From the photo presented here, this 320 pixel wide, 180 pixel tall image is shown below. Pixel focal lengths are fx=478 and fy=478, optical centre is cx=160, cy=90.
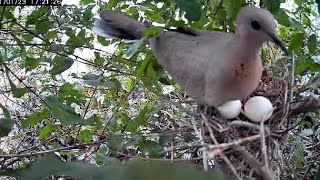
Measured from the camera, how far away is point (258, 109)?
75 centimetres

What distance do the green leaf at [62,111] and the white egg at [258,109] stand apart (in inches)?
A: 11.3

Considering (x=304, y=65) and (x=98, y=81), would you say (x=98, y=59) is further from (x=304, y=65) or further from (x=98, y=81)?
(x=304, y=65)

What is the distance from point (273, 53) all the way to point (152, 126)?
0.99ft

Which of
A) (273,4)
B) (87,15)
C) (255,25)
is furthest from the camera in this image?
(87,15)

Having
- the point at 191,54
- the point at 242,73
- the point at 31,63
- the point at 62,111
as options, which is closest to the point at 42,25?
the point at 31,63

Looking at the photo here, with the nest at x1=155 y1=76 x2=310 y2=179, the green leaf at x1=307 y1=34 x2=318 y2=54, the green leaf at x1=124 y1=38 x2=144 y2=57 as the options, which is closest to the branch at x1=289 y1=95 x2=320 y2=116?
the nest at x1=155 y1=76 x2=310 y2=179

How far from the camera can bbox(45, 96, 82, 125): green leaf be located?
795mm

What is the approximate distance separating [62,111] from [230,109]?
0.28 m

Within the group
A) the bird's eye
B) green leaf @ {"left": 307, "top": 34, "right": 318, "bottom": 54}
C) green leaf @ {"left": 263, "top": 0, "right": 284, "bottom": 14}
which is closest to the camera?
the bird's eye

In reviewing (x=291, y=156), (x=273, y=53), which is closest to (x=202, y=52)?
(x=273, y=53)

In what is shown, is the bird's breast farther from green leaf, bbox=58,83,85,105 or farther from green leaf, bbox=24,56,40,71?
green leaf, bbox=24,56,40,71

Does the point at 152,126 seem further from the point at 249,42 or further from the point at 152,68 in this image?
the point at 249,42

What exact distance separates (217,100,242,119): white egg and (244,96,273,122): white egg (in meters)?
0.02

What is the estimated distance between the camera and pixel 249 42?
65 cm
